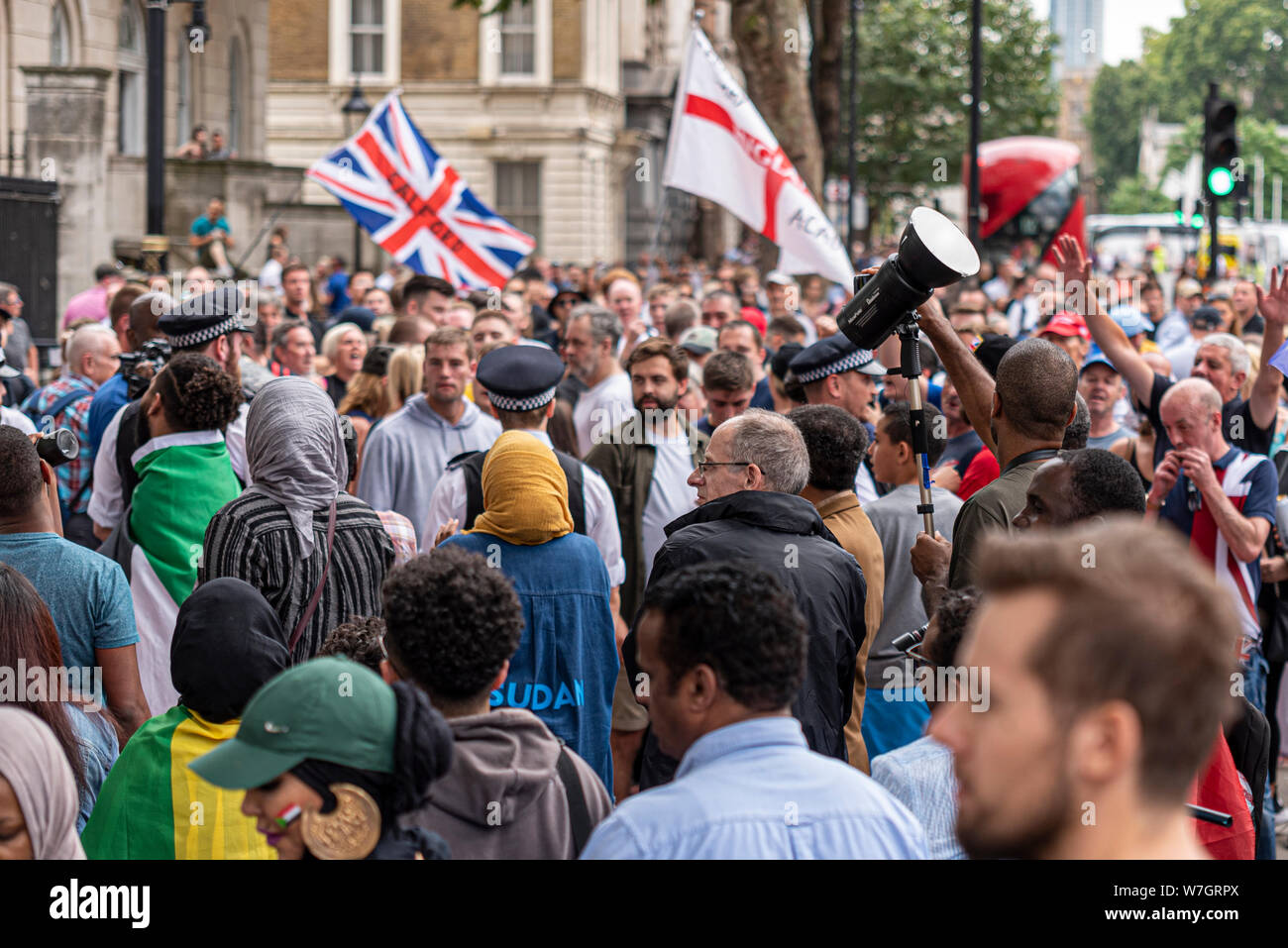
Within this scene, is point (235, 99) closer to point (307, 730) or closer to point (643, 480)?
point (643, 480)

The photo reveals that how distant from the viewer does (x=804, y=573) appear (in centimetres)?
442

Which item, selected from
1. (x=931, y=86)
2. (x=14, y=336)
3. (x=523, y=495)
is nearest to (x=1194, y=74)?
(x=931, y=86)

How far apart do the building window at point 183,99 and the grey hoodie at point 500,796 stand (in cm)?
2557

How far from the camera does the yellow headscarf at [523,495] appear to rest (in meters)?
4.84

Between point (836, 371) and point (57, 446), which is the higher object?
point (836, 371)

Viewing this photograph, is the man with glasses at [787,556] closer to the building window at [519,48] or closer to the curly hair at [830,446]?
the curly hair at [830,446]

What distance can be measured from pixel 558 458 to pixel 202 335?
183cm

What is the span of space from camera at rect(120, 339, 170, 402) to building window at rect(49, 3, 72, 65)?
58.9 ft

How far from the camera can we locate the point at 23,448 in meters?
4.61

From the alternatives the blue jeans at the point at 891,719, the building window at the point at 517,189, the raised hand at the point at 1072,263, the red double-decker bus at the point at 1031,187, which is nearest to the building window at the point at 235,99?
the building window at the point at 517,189

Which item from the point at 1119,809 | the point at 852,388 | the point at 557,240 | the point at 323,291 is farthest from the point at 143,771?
the point at 557,240

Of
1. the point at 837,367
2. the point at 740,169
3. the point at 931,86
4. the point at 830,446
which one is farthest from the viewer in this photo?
the point at 931,86

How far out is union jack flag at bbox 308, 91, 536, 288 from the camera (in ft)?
42.7
